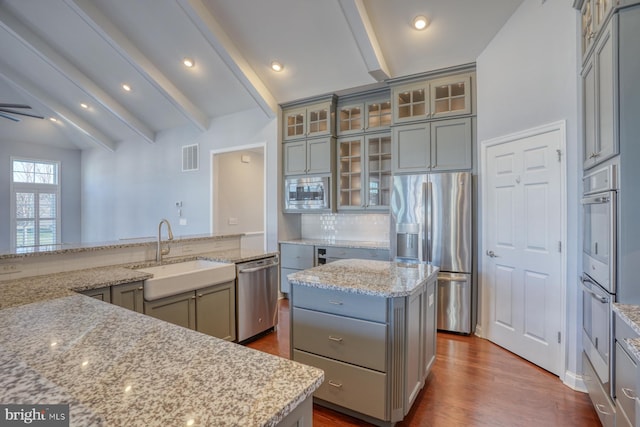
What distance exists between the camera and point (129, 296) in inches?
89.2

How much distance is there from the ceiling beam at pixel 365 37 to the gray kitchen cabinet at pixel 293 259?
2438 mm

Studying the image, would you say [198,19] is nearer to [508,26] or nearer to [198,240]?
[198,240]

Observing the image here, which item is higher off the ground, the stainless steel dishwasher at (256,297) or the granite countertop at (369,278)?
the granite countertop at (369,278)

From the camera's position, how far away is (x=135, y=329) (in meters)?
1.19

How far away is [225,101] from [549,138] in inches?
169

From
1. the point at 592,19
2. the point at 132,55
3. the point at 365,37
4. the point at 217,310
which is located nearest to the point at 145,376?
the point at 217,310

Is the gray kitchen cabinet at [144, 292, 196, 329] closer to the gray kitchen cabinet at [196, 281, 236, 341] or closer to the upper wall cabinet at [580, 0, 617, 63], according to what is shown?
the gray kitchen cabinet at [196, 281, 236, 341]

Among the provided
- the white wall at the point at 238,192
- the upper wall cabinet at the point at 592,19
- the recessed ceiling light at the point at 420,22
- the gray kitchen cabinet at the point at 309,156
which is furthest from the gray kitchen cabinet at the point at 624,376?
the white wall at the point at 238,192

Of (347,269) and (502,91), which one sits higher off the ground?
(502,91)

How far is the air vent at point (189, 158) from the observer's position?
5746 millimetres

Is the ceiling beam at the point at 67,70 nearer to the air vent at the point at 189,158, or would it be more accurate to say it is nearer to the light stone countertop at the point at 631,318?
the air vent at the point at 189,158

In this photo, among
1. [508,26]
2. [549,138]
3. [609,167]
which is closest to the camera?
[609,167]

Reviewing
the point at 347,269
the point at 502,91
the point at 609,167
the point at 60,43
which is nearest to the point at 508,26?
the point at 502,91

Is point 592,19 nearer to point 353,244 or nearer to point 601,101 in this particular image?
point 601,101
